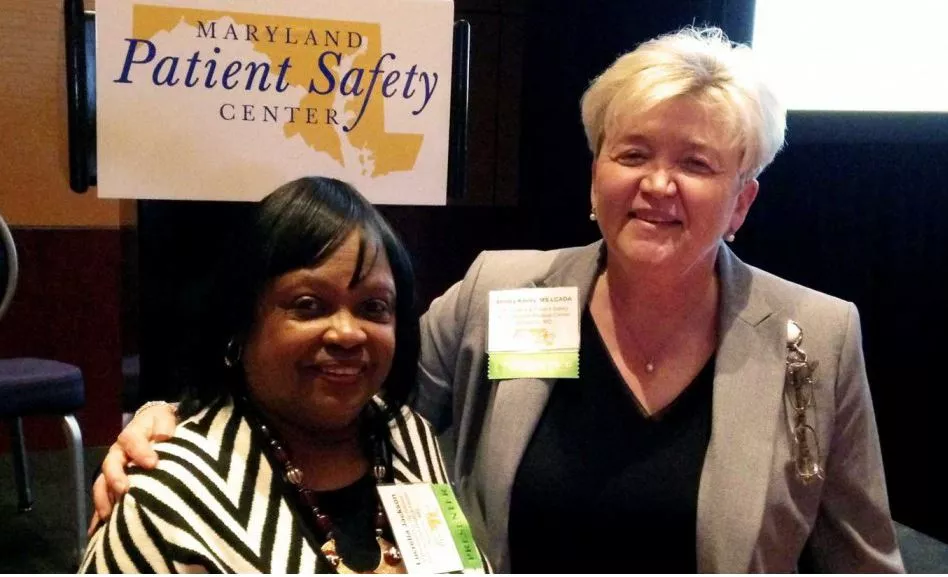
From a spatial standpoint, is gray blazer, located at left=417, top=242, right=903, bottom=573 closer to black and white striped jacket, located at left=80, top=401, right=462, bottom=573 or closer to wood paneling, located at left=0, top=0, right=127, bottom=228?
black and white striped jacket, located at left=80, top=401, right=462, bottom=573

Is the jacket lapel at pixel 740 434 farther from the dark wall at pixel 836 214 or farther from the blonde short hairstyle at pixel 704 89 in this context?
the dark wall at pixel 836 214

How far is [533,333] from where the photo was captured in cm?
170

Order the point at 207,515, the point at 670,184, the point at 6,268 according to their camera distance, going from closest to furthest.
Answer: the point at 207,515, the point at 670,184, the point at 6,268

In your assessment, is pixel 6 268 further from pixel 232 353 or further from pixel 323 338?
pixel 323 338

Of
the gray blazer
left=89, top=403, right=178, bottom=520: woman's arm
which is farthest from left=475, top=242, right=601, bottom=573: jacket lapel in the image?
left=89, top=403, right=178, bottom=520: woman's arm

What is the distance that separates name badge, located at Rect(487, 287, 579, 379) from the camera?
166cm

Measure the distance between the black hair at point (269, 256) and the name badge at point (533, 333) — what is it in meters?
0.44

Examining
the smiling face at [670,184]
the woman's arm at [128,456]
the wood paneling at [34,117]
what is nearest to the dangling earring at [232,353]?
the woman's arm at [128,456]

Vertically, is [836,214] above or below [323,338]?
above

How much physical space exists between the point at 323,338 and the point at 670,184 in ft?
2.38

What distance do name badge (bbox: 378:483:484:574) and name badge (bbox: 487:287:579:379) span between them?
42cm

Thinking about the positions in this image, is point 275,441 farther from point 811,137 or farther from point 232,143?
point 811,137

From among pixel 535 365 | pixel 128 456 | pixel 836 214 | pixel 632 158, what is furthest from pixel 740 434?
pixel 836 214

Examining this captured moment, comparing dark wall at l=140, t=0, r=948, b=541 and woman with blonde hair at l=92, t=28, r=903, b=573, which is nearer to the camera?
woman with blonde hair at l=92, t=28, r=903, b=573
